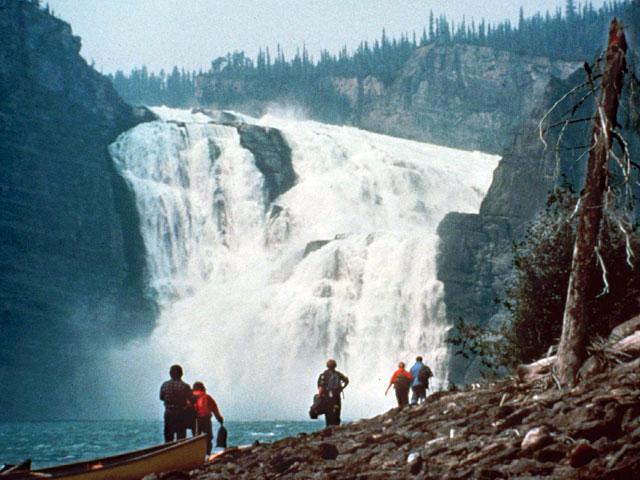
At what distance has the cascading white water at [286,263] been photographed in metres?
66.6

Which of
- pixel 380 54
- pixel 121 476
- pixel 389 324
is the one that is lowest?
pixel 389 324

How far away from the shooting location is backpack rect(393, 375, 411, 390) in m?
19.8

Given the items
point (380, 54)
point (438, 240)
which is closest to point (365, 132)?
point (380, 54)

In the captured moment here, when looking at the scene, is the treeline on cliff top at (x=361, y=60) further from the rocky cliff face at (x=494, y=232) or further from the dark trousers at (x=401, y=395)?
the dark trousers at (x=401, y=395)

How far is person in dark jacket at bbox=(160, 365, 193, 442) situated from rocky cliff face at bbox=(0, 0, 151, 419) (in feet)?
207

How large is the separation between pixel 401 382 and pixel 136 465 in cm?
806

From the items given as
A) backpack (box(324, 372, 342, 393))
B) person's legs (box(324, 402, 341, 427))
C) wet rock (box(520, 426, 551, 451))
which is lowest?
person's legs (box(324, 402, 341, 427))

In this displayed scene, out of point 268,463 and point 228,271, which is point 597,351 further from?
point 228,271

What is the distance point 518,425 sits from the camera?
11.3 meters

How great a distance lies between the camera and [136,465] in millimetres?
13555

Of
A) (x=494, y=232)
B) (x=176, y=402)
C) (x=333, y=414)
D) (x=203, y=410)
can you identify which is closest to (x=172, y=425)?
(x=176, y=402)

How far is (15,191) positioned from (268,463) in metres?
70.3

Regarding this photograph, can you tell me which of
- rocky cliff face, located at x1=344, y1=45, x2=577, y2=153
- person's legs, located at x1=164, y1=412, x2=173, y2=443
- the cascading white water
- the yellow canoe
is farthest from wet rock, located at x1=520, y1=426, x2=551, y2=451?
rocky cliff face, located at x1=344, y1=45, x2=577, y2=153

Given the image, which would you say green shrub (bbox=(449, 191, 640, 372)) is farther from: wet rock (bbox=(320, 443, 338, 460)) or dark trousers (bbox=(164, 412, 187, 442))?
dark trousers (bbox=(164, 412, 187, 442))
